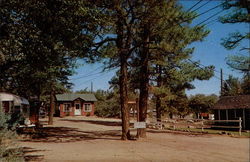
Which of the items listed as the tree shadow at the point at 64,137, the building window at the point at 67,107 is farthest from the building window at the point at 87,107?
the tree shadow at the point at 64,137

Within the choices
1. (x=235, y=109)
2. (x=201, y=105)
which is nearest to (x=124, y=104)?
(x=235, y=109)

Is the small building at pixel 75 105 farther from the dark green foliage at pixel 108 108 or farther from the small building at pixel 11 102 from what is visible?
the small building at pixel 11 102

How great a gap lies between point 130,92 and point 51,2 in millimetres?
21642

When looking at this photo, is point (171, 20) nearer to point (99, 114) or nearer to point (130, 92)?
point (130, 92)

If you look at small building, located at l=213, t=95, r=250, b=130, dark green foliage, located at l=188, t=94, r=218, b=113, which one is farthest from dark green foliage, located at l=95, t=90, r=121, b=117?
small building, located at l=213, t=95, r=250, b=130

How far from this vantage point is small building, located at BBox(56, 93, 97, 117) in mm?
56219

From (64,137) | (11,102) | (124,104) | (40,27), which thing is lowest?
(64,137)

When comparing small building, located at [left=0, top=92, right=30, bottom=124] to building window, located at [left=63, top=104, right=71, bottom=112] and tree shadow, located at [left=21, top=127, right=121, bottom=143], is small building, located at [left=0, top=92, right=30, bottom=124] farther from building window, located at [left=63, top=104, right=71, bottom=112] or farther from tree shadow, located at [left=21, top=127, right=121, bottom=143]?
building window, located at [left=63, top=104, right=71, bottom=112]

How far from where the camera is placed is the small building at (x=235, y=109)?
94.0 ft

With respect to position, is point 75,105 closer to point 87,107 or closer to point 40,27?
point 87,107

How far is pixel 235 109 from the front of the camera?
3012 centimetres

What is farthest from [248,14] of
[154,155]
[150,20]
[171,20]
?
[154,155]

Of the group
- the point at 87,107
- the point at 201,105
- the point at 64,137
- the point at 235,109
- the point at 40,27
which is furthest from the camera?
the point at 87,107

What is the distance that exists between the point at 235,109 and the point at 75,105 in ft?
115
